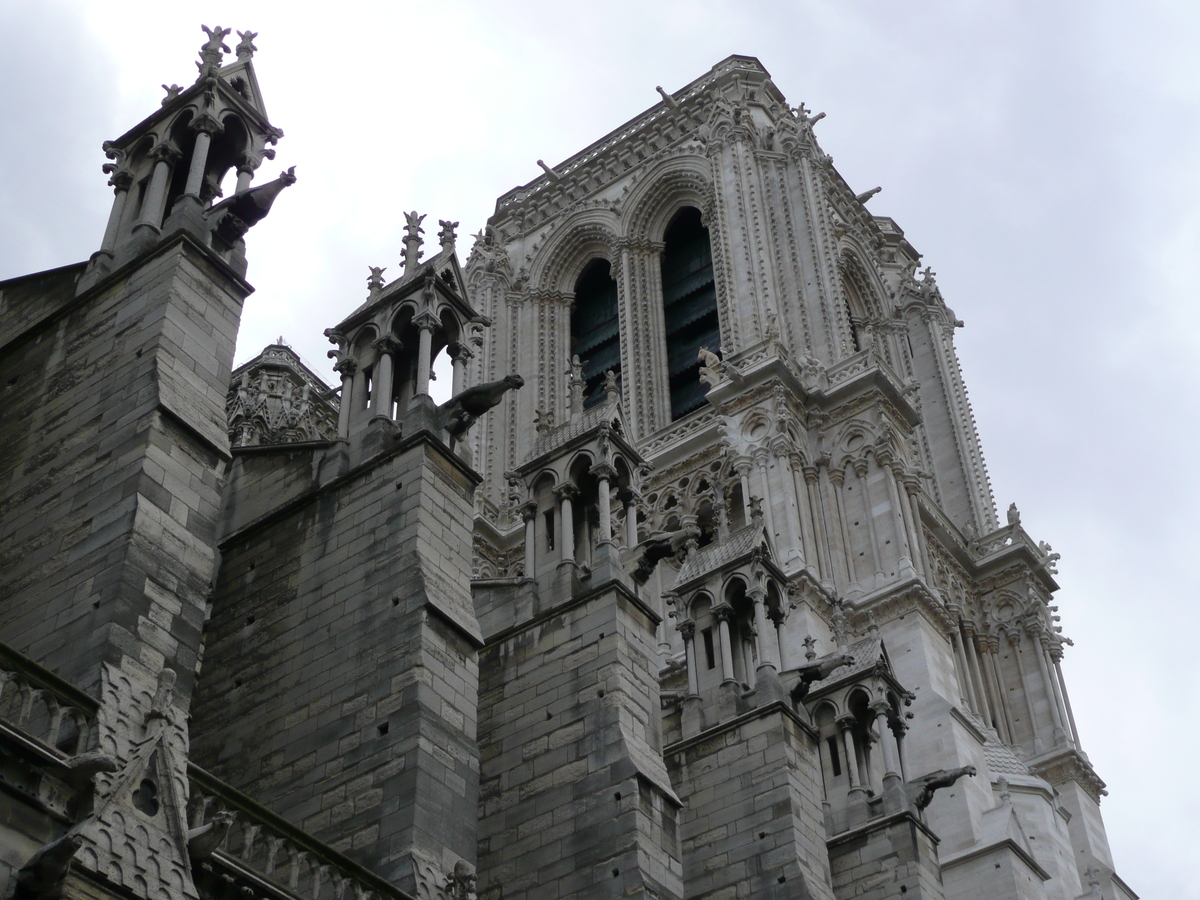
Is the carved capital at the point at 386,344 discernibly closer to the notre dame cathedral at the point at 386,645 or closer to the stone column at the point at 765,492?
the notre dame cathedral at the point at 386,645

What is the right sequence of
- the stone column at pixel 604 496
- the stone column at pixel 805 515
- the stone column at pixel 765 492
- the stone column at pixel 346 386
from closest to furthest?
the stone column at pixel 346 386 → the stone column at pixel 604 496 → the stone column at pixel 805 515 → the stone column at pixel 765 492

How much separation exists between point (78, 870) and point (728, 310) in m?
27.7

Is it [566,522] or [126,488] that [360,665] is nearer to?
[126,488]

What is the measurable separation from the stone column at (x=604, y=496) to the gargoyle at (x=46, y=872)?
30.0ft

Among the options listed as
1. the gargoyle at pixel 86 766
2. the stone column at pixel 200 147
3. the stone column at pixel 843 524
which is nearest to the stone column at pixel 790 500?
the stone column at pixel 843 524

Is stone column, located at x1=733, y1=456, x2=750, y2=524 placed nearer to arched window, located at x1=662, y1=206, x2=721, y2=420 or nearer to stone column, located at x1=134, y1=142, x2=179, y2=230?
arched window, located at x1=662, y1=206, x2=721, y2=420

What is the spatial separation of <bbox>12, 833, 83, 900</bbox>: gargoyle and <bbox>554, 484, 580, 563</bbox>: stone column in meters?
8.87

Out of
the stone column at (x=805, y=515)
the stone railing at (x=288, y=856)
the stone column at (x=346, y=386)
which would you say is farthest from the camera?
the stone column at (x=805, y=515)

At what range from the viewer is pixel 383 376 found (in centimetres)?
1706

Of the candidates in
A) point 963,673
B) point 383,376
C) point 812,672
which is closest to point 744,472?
point 963,673

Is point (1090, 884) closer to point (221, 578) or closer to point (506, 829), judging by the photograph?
point (506, 829)

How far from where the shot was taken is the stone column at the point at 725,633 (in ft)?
65.8

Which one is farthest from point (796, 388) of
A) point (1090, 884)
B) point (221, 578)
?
point (221, 578)

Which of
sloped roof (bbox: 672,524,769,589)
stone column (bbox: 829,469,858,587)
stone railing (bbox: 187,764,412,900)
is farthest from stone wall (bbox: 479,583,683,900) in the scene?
stone column (bbox: 829,469,858,587)
